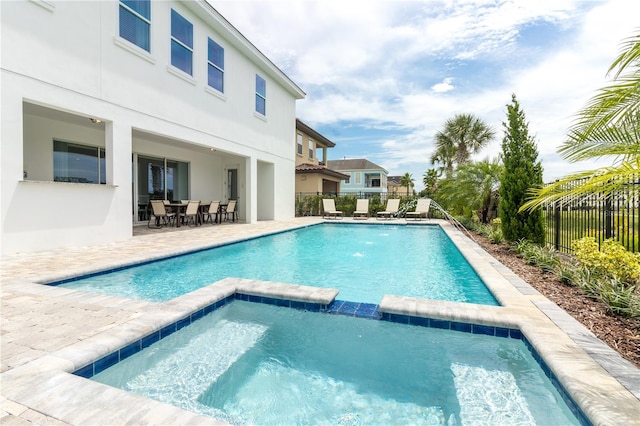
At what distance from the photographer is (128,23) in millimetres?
8234

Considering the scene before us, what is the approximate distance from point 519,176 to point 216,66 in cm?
1087

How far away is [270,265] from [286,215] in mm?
10838

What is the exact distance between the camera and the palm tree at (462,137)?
25125mm

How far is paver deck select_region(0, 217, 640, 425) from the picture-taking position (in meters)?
1.82

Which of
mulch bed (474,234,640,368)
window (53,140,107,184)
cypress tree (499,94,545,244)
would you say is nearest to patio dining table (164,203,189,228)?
window (53,140,107,184)

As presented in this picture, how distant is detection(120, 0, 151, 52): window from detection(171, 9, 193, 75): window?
979 millimetres

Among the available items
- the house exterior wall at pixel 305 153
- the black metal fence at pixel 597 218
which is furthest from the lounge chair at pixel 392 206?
the black metal fence at pixel 597 218

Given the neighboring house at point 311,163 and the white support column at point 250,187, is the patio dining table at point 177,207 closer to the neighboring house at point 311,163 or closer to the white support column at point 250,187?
the white support column at point 250,187

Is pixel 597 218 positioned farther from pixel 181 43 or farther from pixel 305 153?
pixel 305 153

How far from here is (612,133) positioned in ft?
11.1

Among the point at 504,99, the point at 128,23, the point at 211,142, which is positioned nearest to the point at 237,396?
the point at 504,99

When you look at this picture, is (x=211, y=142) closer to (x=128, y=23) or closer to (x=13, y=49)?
(x=128, y=23)

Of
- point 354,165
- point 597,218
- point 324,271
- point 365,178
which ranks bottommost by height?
point 324,271

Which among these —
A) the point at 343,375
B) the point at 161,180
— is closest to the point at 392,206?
the point at 161,180
